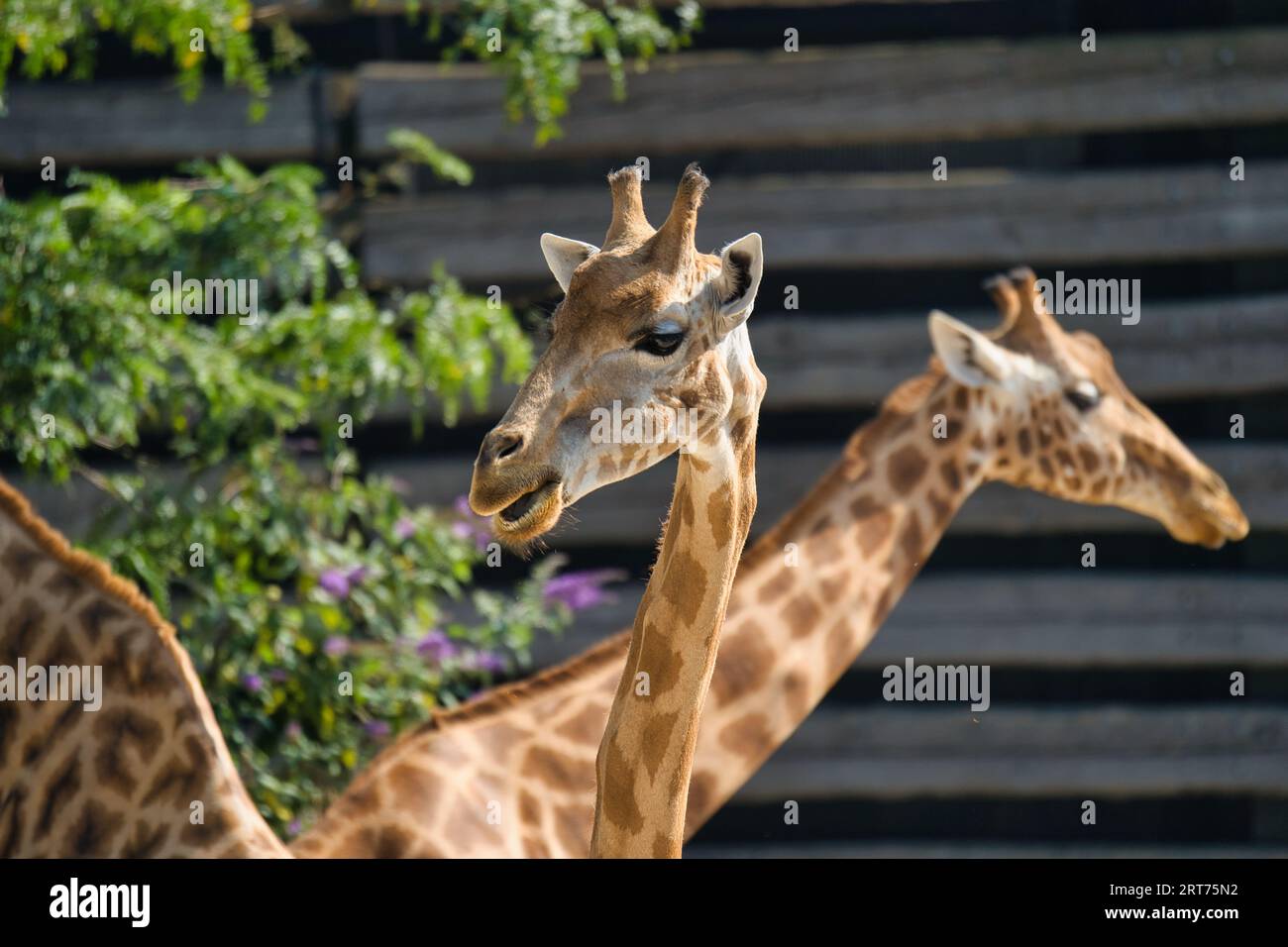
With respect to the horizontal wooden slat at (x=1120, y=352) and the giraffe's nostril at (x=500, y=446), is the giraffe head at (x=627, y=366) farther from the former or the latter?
the horizontal wooden slat at (x=1120, y=352)

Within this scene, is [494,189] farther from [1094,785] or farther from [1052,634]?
[1094,785]

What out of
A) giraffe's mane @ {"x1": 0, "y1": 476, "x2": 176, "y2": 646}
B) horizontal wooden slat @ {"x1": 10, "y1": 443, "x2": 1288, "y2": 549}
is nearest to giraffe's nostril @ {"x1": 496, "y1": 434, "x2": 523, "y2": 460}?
giraffe's mane @ {"x1": 0, "y1": 476, "x2": 176, "y2": 646}

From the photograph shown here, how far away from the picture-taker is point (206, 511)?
5566 millimetres

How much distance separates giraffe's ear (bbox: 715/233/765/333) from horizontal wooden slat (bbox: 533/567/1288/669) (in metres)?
3.50

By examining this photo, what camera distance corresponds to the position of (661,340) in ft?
10.00

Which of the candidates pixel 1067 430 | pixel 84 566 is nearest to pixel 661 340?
pixel 84 566

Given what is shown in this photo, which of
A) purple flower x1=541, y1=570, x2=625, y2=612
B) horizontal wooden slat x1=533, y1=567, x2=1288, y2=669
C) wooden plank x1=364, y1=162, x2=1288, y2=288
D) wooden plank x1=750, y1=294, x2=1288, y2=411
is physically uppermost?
wooden plank x1=364, y1=162, x2=1288, y2=288

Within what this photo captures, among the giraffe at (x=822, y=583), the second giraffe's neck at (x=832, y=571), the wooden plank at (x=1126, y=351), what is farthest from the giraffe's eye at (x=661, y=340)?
the wooden plank at (x=1126, y=351)

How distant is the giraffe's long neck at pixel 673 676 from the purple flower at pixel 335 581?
256 cm

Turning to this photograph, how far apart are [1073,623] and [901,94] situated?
217cm

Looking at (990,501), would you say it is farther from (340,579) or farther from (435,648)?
(340,579)

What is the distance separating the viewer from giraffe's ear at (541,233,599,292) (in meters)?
3.42

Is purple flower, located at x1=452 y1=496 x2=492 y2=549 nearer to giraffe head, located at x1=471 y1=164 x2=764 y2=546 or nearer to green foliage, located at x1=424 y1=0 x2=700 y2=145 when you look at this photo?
green foliage, located at x1=424 y1=0 x2=700 y2=145

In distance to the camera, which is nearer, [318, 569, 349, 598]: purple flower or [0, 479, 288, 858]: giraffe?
[0, 479, 288, 858]: giraffe
